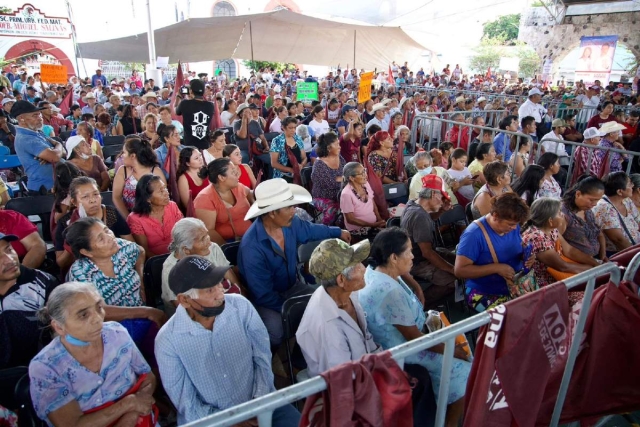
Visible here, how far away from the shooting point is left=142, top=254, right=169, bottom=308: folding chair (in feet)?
10.6

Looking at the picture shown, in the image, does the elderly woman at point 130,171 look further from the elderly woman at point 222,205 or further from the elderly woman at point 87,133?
the elderly woman at point 87,133

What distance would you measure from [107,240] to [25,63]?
26938 millimetres

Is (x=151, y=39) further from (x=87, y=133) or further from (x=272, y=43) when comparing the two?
(x=87, y=133)

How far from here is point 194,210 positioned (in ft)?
13.1

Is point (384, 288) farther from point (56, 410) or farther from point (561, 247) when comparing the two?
point (561, 247)


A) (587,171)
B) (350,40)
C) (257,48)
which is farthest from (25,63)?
(587,171)

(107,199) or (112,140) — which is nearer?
(107,199)

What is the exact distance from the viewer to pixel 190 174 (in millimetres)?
4648

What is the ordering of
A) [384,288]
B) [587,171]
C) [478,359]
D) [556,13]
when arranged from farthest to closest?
[556,13]
[587,171]
[384,288]
[478,359]

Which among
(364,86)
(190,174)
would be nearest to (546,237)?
(190,174)

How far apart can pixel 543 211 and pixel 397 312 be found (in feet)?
5.49

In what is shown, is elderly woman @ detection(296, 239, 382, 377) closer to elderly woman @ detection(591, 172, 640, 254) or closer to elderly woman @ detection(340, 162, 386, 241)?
elderly woman @ detection(340, 162, 386, 241)

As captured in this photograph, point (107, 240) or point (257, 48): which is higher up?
point (257, 48)

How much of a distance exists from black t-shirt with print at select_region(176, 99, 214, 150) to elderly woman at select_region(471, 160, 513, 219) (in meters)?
4.09
